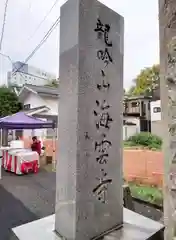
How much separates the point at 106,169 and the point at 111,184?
0.77 ft

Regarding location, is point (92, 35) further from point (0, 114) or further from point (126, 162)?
point (0, 114)

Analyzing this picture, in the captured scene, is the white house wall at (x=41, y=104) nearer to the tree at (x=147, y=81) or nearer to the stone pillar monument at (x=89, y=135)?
the tree at (x=147, y=81)

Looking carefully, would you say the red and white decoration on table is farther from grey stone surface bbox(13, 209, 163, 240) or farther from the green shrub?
grey stone surface bbox(13, 209, 163, 240)

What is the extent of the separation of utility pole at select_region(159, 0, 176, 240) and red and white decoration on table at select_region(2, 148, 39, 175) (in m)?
8.16

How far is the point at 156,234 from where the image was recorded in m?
2.74

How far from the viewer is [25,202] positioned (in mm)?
5574

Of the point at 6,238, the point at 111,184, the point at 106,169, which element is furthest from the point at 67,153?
the point at 6,238

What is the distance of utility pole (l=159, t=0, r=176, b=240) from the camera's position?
164cm

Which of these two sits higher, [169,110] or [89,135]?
[169,110]

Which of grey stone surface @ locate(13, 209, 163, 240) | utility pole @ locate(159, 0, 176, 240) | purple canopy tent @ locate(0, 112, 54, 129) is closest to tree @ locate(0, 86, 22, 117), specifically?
purple canopy tent @ locate(0, 112, 54, 129)

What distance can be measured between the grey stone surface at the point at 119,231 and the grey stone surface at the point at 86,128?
12 cm

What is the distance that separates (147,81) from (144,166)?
1640 cm

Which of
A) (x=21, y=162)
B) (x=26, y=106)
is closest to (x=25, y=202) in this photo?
(x=21, y=162)

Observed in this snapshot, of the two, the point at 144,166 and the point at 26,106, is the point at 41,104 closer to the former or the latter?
the point at 26,106
